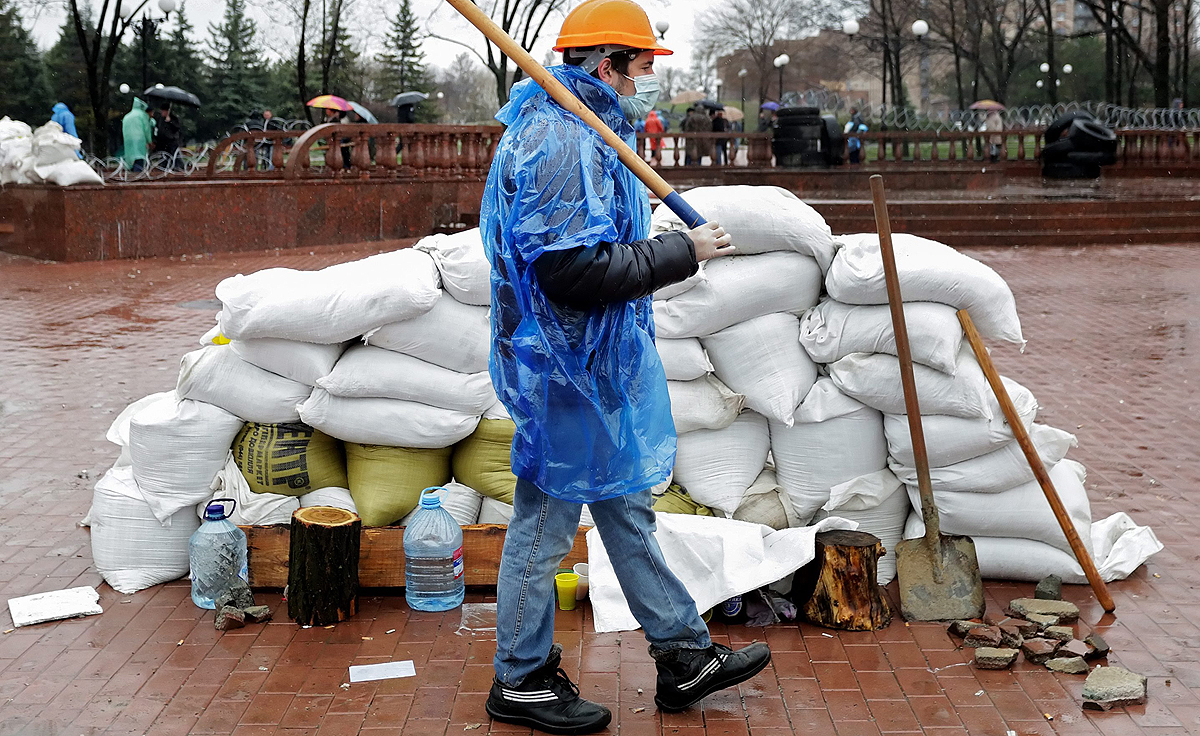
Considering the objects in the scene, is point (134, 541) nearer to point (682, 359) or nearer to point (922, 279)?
point (682, 359)

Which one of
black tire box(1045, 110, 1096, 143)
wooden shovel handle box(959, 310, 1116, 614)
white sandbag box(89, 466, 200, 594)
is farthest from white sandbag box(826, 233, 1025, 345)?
black tire box(1045, 110, 1096, 143)

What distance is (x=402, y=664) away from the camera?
A: 3.55 metres

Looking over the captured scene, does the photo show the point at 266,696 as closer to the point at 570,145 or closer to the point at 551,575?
the point at 551,575

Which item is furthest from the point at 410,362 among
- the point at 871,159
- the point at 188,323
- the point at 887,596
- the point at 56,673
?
the point at 871,159

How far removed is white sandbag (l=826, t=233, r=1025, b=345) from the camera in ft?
13.0

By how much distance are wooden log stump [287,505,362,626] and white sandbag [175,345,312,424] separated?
417 mm

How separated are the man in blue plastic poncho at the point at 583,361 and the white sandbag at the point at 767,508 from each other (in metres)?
0.84

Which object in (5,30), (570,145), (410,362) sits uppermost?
(5,30)

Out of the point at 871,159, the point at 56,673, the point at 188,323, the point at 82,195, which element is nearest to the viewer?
the point at 56,673

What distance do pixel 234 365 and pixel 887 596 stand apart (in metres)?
2.37

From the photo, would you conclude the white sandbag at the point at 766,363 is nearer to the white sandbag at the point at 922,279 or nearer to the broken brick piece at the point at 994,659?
the white sandbag at the point at 922,279

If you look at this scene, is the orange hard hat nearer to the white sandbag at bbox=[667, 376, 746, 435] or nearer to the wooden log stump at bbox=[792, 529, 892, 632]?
the white sandbag at bbox=[667, 376, 746, 435]

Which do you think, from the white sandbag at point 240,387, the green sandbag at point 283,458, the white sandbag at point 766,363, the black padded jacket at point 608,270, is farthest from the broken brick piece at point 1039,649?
the white sandbag at point 240,387

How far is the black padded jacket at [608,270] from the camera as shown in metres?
2.79
